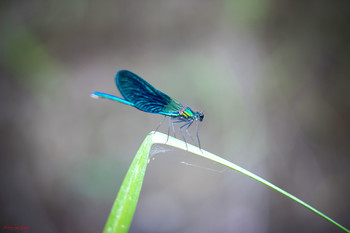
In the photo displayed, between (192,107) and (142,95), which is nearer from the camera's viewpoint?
(142,95)

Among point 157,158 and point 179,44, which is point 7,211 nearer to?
point 157,158

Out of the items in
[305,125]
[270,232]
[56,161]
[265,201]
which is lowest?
[56,161]

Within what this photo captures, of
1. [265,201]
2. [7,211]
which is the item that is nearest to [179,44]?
[265,201]

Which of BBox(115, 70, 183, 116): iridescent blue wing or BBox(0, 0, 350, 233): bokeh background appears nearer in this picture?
BBox(115, 70, 183, 116): iridescent blue wing

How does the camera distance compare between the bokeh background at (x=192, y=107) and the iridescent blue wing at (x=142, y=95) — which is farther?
the bokeh background at (x=192, y=107)
